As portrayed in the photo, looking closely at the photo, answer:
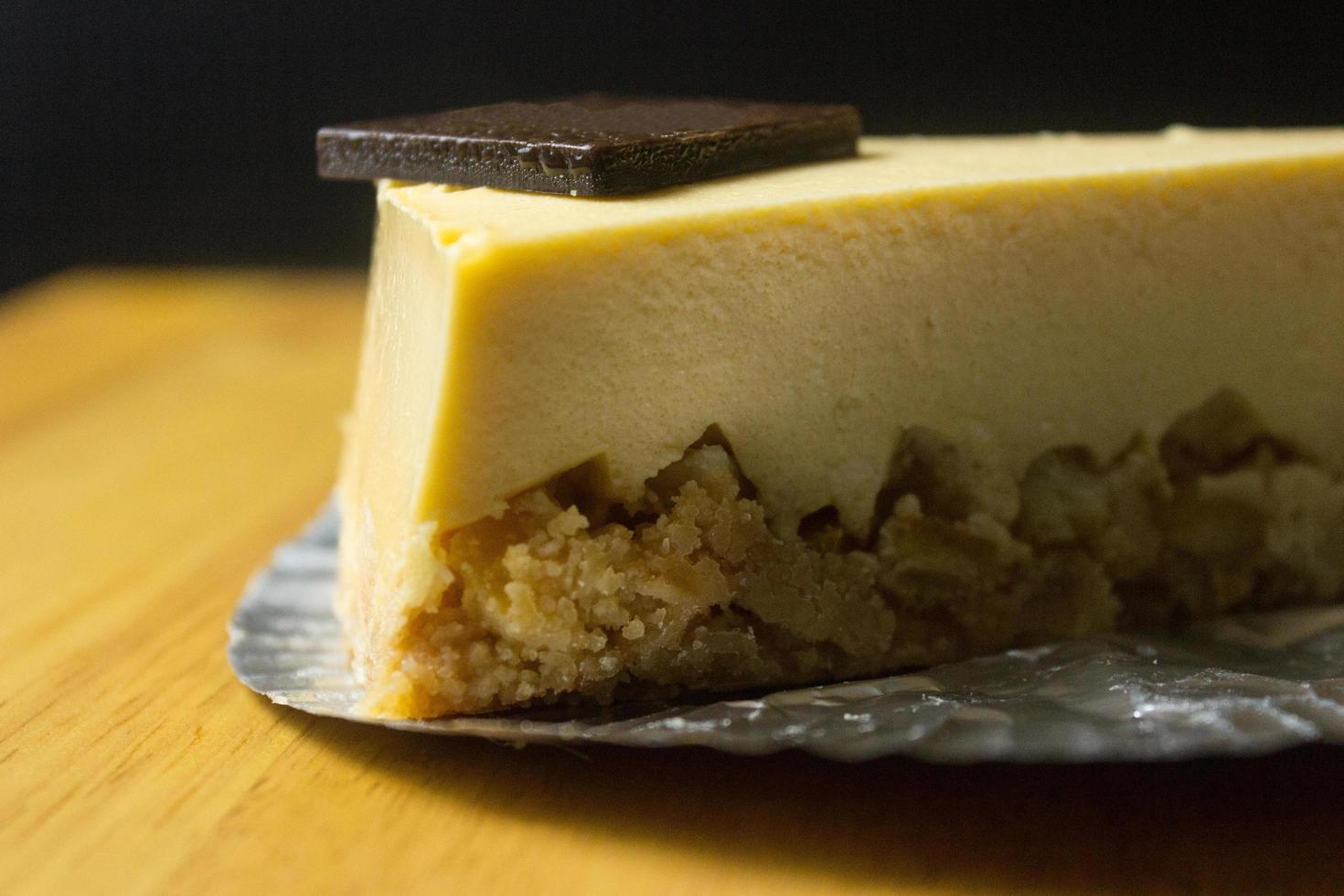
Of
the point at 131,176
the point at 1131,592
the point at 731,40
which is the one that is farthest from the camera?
the point at 131,176

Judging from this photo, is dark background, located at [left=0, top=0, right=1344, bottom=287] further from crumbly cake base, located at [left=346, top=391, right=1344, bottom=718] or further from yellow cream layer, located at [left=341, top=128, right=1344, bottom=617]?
crumbly cake base, located at [left=346, top=391, right=1344, bottom=718]

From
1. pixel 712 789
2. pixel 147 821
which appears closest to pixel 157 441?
pixel 147 821

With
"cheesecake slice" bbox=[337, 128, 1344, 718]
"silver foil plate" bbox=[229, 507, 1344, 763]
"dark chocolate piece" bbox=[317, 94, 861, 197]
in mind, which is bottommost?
"silver foil plate" bbox=[229, 507, 1344, 763]

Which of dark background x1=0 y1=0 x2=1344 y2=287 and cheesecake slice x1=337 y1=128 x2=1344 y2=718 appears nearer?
cheesecake slice x1=337 y1=128 x2=1344 y2=718

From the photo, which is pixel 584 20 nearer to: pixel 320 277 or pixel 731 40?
pixel 731 40

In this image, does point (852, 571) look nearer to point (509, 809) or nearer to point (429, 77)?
point (509, 809)

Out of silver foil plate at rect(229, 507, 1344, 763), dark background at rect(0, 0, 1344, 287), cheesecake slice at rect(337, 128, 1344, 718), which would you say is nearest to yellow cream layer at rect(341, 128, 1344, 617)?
cheesecake slice at rect(337, 128, 1344, 718)

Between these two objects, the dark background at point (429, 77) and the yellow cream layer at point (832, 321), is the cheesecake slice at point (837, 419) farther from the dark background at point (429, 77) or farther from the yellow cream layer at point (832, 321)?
the dark background at point (429, 77)
